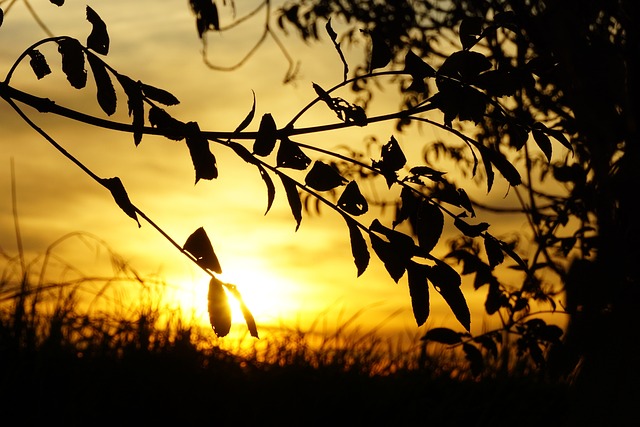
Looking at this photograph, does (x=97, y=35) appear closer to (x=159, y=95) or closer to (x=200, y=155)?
(x=159, y=95)

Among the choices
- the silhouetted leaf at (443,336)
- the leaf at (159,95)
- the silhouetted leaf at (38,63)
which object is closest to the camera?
the leaf at (159,95)

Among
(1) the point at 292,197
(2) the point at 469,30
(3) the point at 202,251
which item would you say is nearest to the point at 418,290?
(1) the point at 292,197

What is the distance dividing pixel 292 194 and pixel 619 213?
5.58ft

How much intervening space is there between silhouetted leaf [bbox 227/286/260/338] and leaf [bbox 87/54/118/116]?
417 mm

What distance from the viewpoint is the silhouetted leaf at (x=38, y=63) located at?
166cm

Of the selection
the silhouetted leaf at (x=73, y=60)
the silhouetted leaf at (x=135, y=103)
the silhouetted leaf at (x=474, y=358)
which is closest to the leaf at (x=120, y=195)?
the silhouetted leaf at (x=135, y=103)

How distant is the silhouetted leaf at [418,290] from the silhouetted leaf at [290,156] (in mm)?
271

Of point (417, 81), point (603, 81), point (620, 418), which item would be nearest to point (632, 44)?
point (603, 81)

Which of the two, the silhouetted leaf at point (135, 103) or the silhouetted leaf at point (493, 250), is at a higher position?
the silhouetted leaf at point (135, 103)

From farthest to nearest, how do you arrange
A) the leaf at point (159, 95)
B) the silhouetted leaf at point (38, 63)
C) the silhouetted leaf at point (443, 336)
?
the silhouetted leaf at point (443, 336), the silhouetted leaf at point (38, 63), the leaf at point (159, 95)

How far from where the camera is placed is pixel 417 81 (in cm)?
153

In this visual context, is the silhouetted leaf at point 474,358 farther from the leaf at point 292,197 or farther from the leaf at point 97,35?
the leaf at point 97,35

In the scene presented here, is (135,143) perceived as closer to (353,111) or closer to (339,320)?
(353,111)

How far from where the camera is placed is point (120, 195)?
4.99ft
